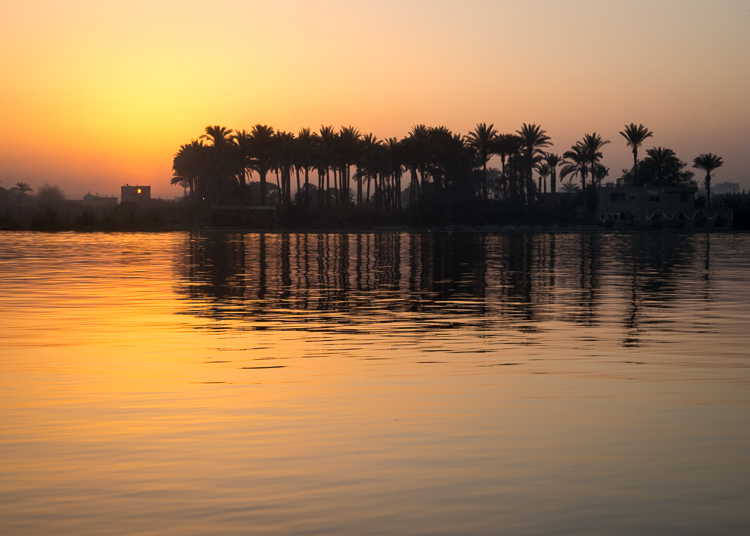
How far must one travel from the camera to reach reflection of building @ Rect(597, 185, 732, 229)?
145000mm

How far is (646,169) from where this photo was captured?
156625 mm

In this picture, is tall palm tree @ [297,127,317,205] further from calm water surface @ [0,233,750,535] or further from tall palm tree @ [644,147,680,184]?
calm water surface @ [0,233,750,535]

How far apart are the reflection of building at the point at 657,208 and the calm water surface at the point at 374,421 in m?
126

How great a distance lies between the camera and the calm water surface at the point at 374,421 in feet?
22.9

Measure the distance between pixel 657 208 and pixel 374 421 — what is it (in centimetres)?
14537

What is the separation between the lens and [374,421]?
33.8 ft

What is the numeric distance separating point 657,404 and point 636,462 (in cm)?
314

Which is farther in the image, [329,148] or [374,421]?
[329,148]

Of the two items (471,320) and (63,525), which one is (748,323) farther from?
(63,525)

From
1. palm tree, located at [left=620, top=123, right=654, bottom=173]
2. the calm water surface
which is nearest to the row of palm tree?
palm tree, located at [left=620, top=123, right=654, bottom=173]

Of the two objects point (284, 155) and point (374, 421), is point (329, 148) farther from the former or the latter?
point (374, 421)

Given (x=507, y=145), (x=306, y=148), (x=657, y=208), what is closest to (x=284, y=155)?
(x=306, y=148)

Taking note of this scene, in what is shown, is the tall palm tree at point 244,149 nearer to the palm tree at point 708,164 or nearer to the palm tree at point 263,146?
the palm tree at point 263,146

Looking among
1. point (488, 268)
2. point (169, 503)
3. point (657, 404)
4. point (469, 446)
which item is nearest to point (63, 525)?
point (169, 503)
